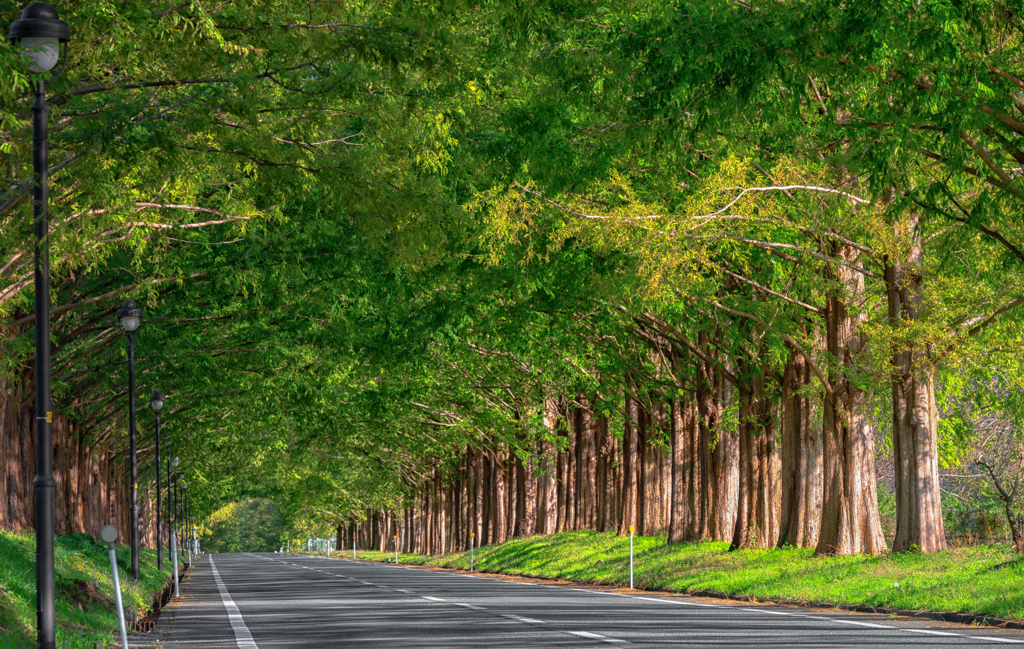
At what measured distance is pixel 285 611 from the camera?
69.7ft

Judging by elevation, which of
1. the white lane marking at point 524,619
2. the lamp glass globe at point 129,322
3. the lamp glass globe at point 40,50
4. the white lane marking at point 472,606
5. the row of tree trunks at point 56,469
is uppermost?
the lamp glass globe at point 40,50

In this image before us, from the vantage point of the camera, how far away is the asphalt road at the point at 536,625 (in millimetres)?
13156

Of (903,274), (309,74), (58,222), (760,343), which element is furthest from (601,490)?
(58,222)

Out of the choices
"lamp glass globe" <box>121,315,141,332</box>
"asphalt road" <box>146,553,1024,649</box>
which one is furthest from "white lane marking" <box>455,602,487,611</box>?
"lamp glass globe" <box>121,315,141,332</box>

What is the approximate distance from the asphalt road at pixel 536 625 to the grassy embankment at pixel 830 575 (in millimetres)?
1074

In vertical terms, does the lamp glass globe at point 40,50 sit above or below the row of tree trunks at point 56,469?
above

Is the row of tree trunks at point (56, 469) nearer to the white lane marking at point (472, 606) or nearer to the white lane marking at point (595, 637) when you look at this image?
the white lane marking at point (472, 606)

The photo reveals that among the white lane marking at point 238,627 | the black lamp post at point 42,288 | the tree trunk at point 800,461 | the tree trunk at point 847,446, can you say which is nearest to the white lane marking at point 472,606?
the white lane marking at point 238,627

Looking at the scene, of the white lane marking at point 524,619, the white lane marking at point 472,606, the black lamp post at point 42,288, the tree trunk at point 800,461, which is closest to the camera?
the black lamp post at point 42,288

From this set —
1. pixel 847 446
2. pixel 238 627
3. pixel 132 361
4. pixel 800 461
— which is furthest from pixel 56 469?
pixel 847 446

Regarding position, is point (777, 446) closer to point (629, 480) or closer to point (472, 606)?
point (629, 480)

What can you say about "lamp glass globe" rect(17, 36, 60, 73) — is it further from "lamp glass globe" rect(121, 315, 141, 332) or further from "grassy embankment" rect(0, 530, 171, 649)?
"lamp glass globe" rect(121, 315, 141, 332)

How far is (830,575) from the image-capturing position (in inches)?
866

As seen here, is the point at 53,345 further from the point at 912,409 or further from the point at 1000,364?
the point at 1000,364
